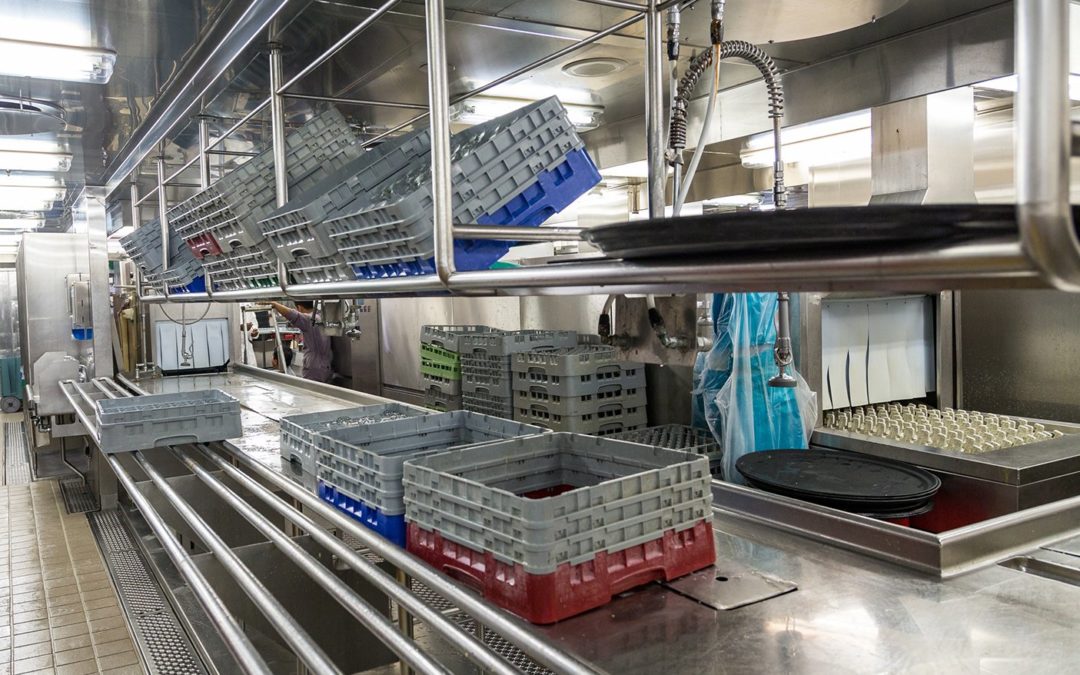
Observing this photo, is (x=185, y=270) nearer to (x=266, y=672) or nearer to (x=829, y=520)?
(x=266, y=672)

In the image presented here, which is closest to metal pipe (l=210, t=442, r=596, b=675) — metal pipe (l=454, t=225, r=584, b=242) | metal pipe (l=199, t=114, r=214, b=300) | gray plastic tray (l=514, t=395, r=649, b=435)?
metal pipe (l=454, t=225, r=584, b=242)

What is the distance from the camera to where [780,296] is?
1.83m

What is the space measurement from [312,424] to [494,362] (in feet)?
6.25

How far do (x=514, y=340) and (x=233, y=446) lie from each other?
5.87ft

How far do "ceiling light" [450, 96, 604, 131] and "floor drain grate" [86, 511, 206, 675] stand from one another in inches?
102

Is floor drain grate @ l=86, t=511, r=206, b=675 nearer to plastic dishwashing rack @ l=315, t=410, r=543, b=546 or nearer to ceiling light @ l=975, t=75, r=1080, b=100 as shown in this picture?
plastic dishwashing rack @ l=315, t=410, r=543, b=546

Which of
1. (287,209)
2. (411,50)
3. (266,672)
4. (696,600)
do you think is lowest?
(266,672)

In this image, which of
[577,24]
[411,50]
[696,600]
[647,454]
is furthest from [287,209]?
[696,600]

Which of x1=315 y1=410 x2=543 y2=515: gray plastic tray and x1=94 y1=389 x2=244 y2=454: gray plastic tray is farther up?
x1=315 y1=410 x2=543 y2=515: gray plastic tray

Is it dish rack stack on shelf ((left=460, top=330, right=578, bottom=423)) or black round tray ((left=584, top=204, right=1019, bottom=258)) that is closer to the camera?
→ black round tray ((left=584, top=204, right=1019, bottom=258))

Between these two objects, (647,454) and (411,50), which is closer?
(647,454)

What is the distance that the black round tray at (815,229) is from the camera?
0.66 metres

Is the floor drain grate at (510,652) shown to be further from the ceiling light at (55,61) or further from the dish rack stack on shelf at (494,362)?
the ceiling light at (55,61)

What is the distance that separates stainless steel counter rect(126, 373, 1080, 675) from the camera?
1.27m
